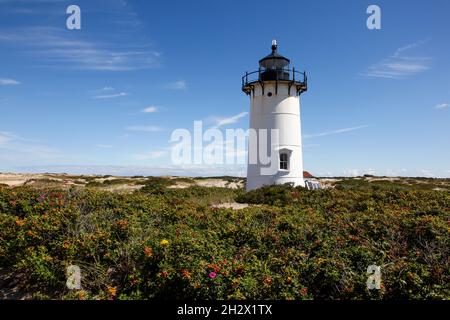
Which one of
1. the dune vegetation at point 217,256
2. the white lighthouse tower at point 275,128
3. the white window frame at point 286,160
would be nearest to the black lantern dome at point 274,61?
the white lighthouse tower at point 275,128

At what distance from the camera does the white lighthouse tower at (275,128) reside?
20.9 metres

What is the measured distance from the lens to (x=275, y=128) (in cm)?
2089

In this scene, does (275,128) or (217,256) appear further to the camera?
(275,128)

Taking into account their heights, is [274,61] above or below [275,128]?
above

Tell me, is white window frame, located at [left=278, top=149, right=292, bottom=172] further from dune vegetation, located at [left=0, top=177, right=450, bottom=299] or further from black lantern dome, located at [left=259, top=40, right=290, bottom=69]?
dune vegetation, located at [left=0, top=177, right=450, bottom=299]

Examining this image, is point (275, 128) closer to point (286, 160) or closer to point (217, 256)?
point (286, 160)

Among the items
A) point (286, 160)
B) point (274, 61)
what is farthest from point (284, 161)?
point (274, 61)

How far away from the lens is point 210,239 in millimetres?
6934

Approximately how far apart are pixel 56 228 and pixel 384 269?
622 centimetres

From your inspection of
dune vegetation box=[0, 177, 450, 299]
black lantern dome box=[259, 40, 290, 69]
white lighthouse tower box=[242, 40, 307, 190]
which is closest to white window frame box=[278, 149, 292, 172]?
white lighthouse tower box=[242, 40, 307, 190]

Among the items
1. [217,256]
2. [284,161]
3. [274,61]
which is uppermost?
[274,61]
